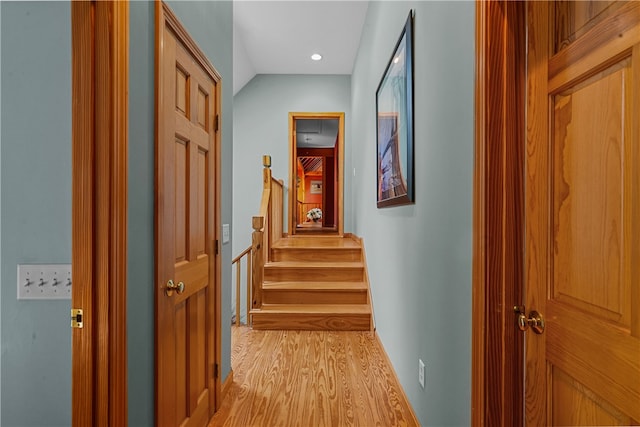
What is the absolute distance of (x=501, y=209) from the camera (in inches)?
42.4

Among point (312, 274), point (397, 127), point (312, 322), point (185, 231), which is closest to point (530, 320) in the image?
point (185, 231)

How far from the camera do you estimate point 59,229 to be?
3.56 feet

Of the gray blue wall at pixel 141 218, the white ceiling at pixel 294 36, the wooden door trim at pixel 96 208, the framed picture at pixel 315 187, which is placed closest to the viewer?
the wooden door trim at pixel 96 208

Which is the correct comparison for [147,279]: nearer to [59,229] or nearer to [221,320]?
[59,229]

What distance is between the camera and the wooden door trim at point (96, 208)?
100 cm

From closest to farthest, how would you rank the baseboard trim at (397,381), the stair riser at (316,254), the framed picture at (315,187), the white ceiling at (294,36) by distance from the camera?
the baseboard trim at (397,381) → the white ceiling at (294,36) → the stair riser at (316,254) → the framed picture at (315,187)

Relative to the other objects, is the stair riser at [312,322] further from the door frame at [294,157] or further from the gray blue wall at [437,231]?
the door frame at [294,157]

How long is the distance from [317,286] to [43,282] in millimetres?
2862

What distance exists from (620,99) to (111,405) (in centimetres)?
158

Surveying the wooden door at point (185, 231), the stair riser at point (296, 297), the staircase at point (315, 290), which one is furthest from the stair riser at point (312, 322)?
the wooden door at point (185, 231)

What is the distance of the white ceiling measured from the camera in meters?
3.78

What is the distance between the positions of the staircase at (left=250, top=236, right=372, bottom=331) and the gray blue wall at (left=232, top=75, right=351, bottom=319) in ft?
5.02

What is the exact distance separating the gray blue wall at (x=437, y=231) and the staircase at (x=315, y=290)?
0.90m

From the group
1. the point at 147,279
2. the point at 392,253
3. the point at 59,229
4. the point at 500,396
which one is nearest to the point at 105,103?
the point at 59,229
